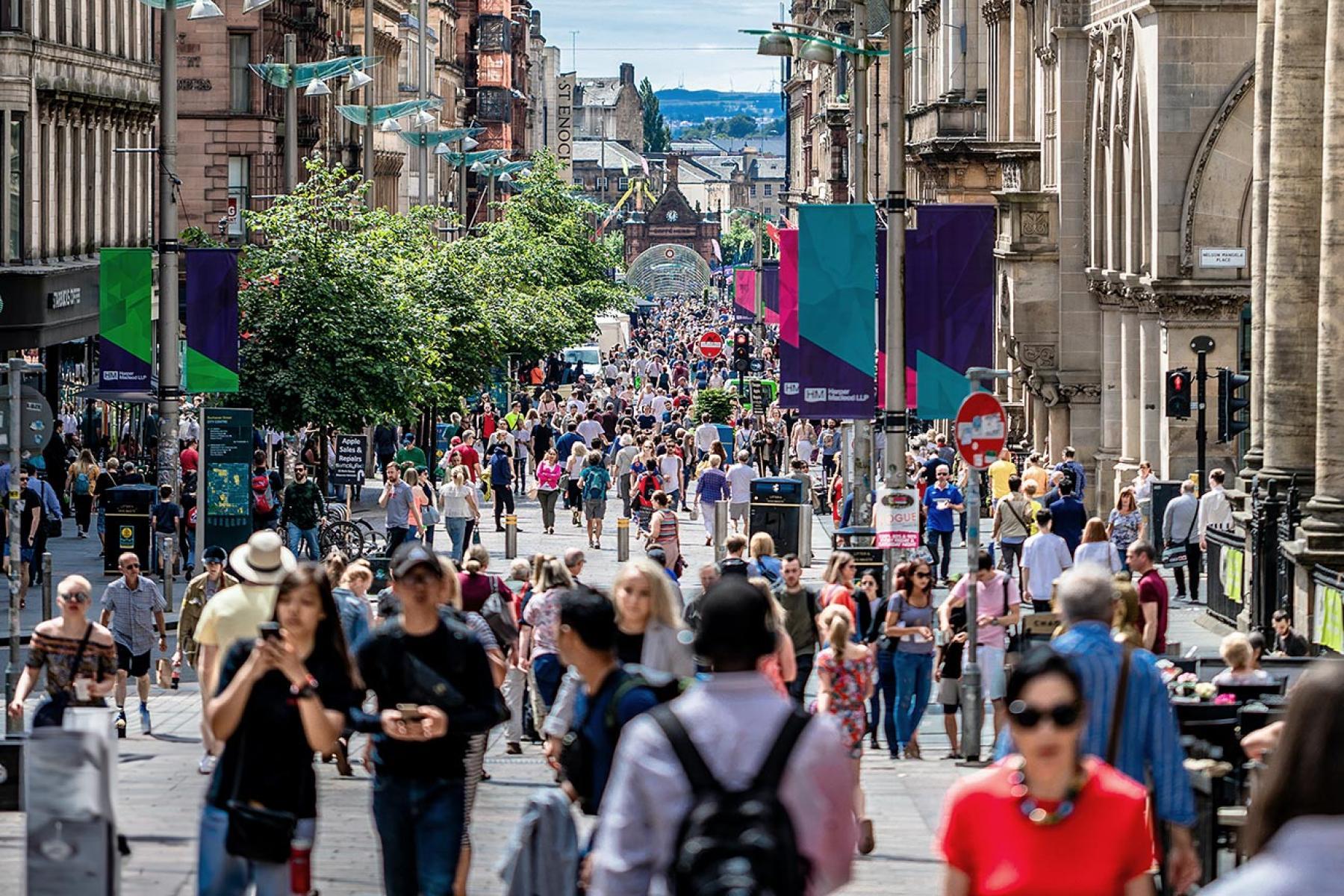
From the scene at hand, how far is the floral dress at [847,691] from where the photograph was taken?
1530cm

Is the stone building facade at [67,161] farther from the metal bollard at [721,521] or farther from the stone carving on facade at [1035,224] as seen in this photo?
the stone carving on facade at [1035,224]

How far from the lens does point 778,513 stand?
35.2m

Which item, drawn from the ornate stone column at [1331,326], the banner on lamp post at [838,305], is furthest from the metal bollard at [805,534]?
the ornate stone column at [1331,326]

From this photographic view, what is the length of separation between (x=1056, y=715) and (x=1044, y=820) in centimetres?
25

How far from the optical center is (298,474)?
112 feet

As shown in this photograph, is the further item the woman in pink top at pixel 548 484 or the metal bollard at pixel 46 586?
the woman in pink top at pixel 548 484

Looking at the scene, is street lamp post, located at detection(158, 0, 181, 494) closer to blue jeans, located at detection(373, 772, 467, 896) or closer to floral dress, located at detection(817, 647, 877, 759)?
floral dress, located at detection(817, 647, 877, 759)

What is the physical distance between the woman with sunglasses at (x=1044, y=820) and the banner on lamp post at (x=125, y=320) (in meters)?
26.3

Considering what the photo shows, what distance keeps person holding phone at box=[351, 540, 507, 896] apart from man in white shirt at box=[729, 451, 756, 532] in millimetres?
26826

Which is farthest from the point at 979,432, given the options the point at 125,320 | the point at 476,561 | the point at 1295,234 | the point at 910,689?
the point at 125,320

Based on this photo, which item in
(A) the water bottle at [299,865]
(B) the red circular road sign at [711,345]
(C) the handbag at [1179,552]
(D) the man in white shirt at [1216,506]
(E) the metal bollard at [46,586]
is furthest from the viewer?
(B) the red circular road sign at [711,345]

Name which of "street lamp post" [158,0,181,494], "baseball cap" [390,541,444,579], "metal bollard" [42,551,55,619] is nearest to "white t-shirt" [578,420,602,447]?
"street lamp post" [158,0,181,494]

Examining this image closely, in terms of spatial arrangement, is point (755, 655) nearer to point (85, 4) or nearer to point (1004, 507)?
point (1004, 507)

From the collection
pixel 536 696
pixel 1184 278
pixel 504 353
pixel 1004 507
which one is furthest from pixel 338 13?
pixel 536 696
